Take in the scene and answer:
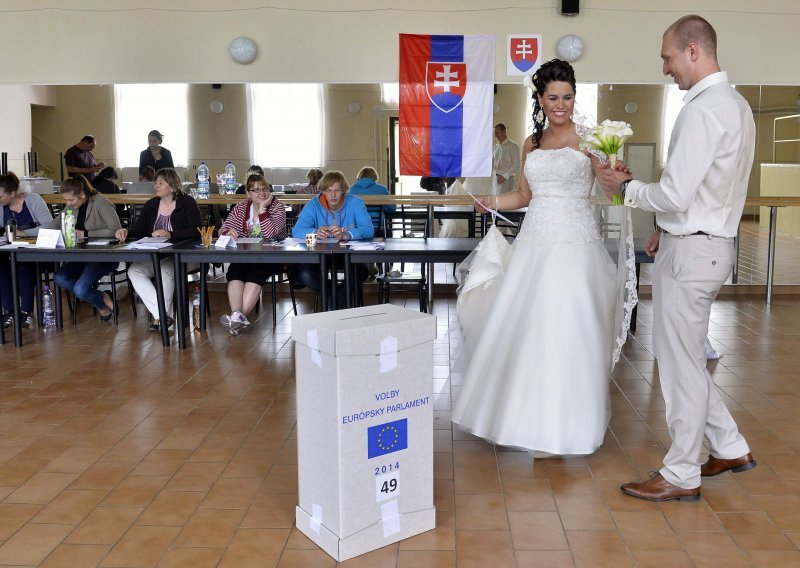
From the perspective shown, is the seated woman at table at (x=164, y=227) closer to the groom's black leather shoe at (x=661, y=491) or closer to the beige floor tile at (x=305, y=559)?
the beige floor tile at (x=305, y=559)

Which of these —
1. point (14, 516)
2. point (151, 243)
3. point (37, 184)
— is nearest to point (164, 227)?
point (151, 243)

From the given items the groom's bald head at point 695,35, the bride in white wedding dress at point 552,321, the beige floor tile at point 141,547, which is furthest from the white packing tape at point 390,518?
the groom's bald head at point 695,35

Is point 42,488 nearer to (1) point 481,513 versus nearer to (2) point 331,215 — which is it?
(1) point 481,513

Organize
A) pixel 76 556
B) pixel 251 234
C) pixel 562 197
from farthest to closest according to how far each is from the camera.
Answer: pixel 251 234 < pixel 562 197 < pixel 76 556

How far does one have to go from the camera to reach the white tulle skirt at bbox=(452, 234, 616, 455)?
138 inches

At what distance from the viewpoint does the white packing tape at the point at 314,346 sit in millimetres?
2654

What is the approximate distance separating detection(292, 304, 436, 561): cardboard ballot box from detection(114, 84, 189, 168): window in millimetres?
5441

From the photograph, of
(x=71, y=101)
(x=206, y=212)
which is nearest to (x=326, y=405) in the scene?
(x=206, y=212)

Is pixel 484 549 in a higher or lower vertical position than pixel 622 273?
lower

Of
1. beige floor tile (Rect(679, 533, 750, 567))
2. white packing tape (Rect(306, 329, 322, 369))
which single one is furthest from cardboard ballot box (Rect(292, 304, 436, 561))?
beige floor tile (Rect(679, 533, 750, 567))

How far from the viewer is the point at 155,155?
307 inches

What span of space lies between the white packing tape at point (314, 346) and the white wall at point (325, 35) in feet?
17.1

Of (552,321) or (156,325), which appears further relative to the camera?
(156,325)

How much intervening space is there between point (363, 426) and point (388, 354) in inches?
9.5
